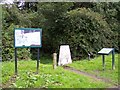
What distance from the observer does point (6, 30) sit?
10.9 m

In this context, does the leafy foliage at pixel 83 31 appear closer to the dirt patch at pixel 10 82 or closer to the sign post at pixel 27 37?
the sign post at pixel 27 37

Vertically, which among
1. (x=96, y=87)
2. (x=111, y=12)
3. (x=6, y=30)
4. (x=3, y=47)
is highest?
(x=111, y=12)

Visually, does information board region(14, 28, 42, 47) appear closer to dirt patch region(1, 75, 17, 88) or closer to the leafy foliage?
dirt patch region(1, 75, 17, 88)

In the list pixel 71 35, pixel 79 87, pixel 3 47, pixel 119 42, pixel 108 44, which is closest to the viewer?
pixel 79 87

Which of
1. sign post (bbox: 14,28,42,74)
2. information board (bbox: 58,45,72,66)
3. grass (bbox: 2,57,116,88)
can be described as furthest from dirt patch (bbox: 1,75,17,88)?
information board (bbox: 58,45,72,66)

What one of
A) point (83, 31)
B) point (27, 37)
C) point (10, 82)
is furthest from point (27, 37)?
point (83, 31)

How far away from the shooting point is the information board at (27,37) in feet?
21.6

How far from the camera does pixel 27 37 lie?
6637 mm

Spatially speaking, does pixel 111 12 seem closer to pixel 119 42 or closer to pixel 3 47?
pixel 119 42

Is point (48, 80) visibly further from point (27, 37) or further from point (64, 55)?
point (64, 55)

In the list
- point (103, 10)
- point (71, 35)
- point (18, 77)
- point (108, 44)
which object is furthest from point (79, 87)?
point (103, 10)

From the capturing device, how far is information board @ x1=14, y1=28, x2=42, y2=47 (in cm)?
657

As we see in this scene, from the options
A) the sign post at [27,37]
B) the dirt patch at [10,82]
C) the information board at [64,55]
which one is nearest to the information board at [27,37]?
the sign post at [27,37]

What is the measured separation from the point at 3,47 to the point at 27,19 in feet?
11.6
